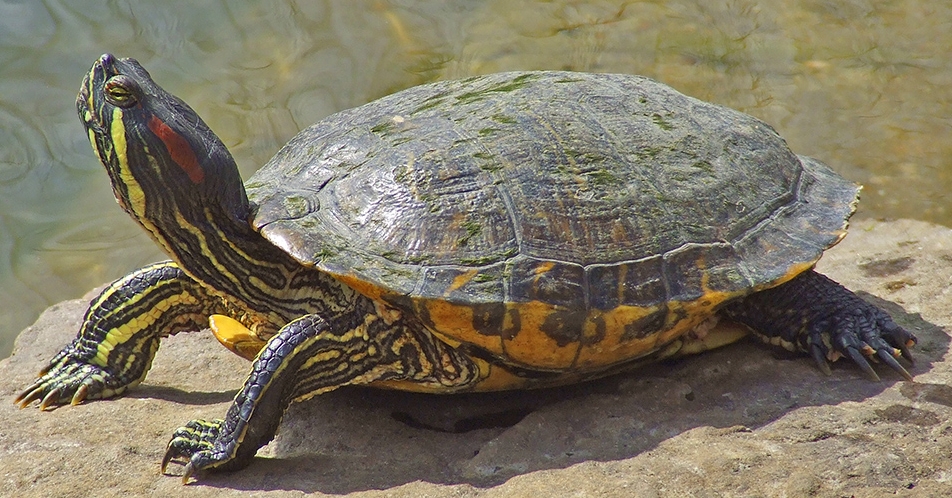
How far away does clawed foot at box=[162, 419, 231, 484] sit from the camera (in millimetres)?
3877

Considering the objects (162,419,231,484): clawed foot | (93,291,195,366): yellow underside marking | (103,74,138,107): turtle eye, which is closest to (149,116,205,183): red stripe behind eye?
(103,74,138,107): turtle eye

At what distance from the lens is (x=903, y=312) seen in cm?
511

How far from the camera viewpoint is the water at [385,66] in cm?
827

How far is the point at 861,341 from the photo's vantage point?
174 inches

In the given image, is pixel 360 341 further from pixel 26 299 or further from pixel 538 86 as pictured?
pixel 26 299

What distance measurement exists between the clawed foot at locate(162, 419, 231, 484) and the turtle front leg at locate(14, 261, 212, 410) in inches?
42.5

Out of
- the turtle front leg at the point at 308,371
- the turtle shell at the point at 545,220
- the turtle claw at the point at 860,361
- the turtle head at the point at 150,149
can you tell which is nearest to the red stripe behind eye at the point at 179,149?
the turtle head at the point at 150,149

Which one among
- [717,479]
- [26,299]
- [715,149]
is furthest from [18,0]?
[717,479]

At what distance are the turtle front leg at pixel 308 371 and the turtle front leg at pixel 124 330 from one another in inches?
43.0

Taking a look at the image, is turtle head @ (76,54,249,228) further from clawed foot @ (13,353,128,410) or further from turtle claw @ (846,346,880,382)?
turtle claw @ (846,346,880,382)

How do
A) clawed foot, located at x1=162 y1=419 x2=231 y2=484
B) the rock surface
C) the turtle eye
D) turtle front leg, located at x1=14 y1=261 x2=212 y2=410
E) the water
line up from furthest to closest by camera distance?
the water → turtle front leg, located at x1=14 y1=261 x2=212 y2=410 → the turtle eye → clawed foot, located at x1=162 y1=419 x2=231 y2=484 → the rock surface

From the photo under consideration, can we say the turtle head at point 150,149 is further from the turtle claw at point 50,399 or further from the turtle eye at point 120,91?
the turtle claw at point 50,399

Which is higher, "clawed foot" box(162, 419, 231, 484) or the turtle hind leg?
"clawed foot" box(162, 419, 231, 484)

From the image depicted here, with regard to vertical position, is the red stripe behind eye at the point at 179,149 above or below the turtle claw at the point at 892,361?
above
